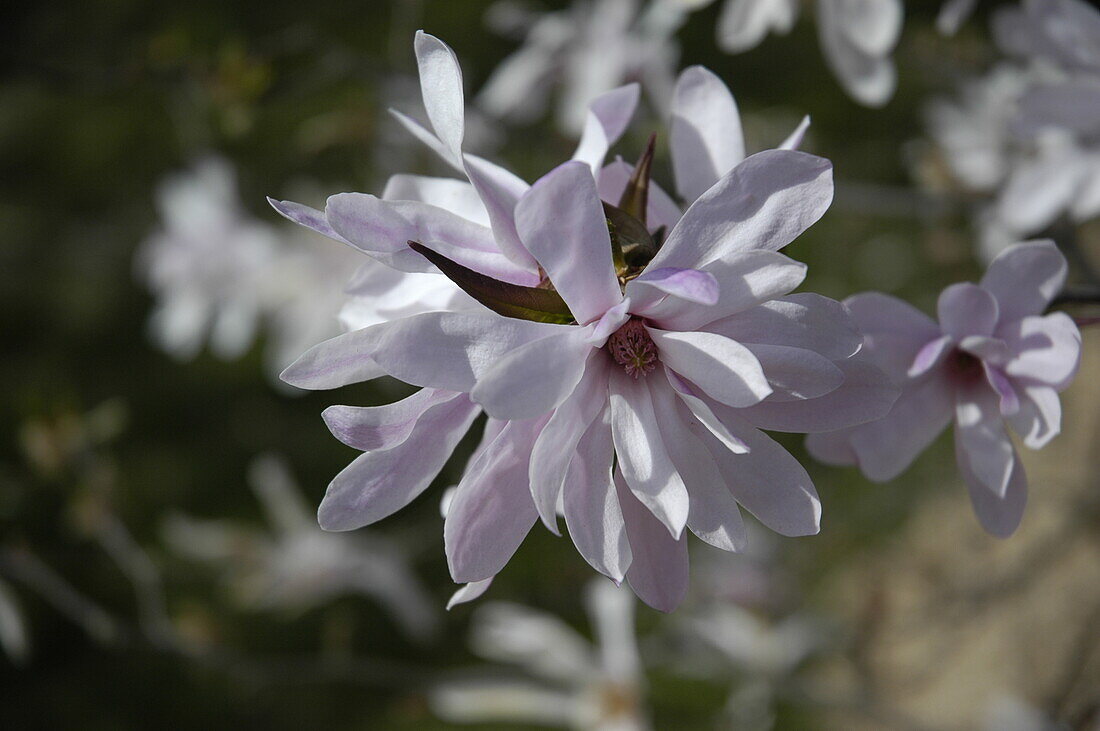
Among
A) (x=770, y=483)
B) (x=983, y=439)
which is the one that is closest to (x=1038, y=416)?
(x=983, y=439)

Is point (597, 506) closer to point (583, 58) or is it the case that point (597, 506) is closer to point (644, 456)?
point (644, 456)

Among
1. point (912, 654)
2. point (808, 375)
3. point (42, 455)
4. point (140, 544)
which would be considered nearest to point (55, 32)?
point (140, 544)

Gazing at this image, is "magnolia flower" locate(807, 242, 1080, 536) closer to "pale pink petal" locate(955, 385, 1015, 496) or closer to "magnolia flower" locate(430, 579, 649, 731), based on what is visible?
"pale pink petal" locate(955, 385, 1015, 496)

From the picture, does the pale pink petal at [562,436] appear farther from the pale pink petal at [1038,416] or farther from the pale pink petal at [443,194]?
the pale pink petal at [1038,416]

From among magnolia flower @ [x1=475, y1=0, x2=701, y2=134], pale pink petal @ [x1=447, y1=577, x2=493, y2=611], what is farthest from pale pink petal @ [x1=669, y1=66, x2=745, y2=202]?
magnolia flower @ [x1=475, y1=0, x2=701, y2=134]

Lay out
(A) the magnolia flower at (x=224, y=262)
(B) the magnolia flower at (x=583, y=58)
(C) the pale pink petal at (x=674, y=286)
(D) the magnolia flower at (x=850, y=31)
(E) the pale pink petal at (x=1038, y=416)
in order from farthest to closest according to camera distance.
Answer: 1. (A) the magnolia flower at (x=224, y=262)
2. (B) the magnolia flower at (x=583, y=58)
3. (D) the magnolia flower at (x=850, y=31)
4. (E) the pale pink petal at (x=1038, y=416)
5. (C) the pale pink petal at (x=674, y=286)

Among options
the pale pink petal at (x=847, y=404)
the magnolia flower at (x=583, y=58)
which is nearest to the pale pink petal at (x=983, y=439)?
the pale pink petal at (x=847, y=404)
